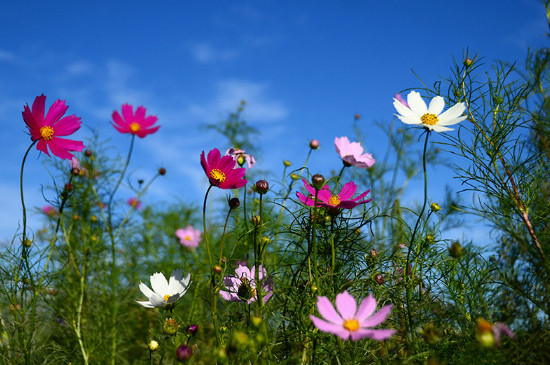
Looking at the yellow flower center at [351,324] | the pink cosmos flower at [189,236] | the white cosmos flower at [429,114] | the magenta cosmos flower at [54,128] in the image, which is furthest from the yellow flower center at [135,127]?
the pink cosmos flower at [189,236]

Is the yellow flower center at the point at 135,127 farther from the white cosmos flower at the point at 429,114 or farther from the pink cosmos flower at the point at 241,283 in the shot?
the white cosmos flower at the point at 429,114

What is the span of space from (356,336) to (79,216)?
6.30 ft

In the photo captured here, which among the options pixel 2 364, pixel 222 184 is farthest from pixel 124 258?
pixel 222 184

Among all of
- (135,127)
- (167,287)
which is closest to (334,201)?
(167,287)

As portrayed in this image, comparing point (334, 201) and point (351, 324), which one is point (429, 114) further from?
point (351, 324)

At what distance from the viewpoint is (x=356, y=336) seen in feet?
2.17

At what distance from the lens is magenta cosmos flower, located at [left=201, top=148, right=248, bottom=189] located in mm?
1025

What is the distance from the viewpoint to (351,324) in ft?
2.32

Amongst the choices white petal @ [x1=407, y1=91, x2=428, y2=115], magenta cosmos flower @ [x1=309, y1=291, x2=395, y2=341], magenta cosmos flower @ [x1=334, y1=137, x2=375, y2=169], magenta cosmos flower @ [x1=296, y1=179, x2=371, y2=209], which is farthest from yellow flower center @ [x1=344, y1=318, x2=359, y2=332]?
white petal @ [x1=407, y1=91, x2=428, y2=115]

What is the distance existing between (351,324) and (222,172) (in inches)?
19.9

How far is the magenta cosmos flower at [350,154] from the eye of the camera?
3.35 ft

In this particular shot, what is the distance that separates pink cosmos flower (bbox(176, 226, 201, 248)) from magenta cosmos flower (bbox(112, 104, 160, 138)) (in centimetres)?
185

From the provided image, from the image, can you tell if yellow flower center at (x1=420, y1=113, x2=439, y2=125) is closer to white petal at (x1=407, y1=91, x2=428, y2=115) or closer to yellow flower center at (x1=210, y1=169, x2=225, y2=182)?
white petal at (x1=407, y1=91, x2=428, y2=115)

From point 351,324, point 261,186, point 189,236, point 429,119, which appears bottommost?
point 351,324
